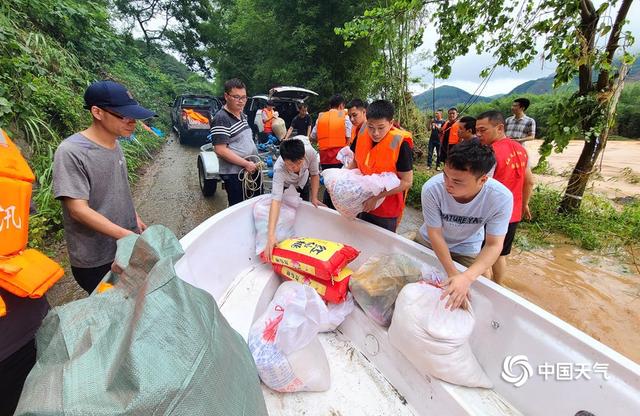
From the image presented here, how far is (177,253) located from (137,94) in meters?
10.2

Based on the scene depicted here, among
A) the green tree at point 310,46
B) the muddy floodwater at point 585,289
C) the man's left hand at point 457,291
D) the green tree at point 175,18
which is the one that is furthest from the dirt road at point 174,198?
the green tree at point 175,18

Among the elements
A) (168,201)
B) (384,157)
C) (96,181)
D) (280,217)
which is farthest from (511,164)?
(168,201)

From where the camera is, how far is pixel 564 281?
2.99 metres

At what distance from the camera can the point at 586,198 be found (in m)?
4.24

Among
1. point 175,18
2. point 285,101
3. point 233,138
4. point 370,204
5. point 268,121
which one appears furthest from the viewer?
point 175,18

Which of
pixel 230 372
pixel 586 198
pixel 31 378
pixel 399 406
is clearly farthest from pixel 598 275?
pixel 31 378

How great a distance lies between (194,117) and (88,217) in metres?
7.51

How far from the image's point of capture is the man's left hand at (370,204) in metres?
2.04

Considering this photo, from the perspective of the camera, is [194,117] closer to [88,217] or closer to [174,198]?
[174,198]

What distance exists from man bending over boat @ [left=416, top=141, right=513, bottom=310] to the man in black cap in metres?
1.45

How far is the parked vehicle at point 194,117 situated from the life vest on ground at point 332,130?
17.3 feet

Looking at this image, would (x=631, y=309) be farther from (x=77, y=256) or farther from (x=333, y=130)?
(x=77, y=256)

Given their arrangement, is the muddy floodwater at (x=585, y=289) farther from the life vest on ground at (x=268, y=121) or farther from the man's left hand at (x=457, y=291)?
the life vest on ground at (x=268, y=121)

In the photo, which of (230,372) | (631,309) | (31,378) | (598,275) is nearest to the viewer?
(31,378)
